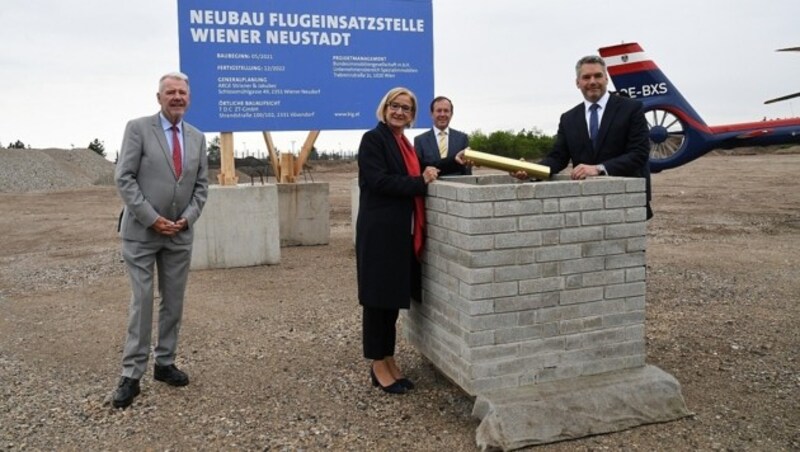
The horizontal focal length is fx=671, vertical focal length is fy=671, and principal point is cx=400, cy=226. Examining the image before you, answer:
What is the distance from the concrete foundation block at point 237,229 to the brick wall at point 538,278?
500 cm

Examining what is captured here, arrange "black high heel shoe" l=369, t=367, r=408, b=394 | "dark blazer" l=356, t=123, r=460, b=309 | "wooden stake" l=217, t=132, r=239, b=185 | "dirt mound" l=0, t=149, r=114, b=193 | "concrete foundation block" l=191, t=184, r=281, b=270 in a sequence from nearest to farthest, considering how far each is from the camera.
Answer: "dark blazer" l=356, t=123, r=460, b=309
"black high heel shoe" l=369, t=367, r=408, b=394
"concrete foundation block" l=191, t=184, r=281, b=270
"wooden stake" l=217, t=132, r=239, b=185
"dirt mound" l=0, t=149, r=114, b=193

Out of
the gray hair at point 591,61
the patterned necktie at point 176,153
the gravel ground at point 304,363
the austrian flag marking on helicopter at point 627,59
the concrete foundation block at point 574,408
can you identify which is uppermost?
the austrian flag marking on helicopter at point 627,59

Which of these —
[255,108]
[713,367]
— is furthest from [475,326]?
[255,108]

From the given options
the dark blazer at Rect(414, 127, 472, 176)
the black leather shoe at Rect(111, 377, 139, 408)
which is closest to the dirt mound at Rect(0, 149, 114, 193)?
the dark blazer at Rect(414, 127, 472, 176)

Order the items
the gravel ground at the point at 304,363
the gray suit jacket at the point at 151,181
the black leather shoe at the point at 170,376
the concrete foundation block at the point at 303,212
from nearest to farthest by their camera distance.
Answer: the gravel ground at the point at 304,363 → the gray suit jacket at the point at 151,181 → the black leather shoe at the point at 170,376 → the concrete foundation block at the point at 303,212

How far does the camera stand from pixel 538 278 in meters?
3.49

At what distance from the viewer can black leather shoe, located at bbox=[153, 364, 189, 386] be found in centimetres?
427

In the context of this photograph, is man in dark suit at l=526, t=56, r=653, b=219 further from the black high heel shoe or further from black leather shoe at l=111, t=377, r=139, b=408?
black leather shoe at l=111, t=377, r=139, b=408

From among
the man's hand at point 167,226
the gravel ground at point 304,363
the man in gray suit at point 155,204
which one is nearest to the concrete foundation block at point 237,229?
the gravel ground at point 304,363

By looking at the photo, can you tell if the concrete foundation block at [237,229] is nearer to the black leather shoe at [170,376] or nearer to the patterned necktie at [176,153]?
the black leather shoe at [170,376]

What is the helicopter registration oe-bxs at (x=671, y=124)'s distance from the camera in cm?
1432

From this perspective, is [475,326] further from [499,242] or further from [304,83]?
[304,83]

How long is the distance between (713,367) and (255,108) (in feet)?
20.6

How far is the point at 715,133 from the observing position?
48.6 ft
